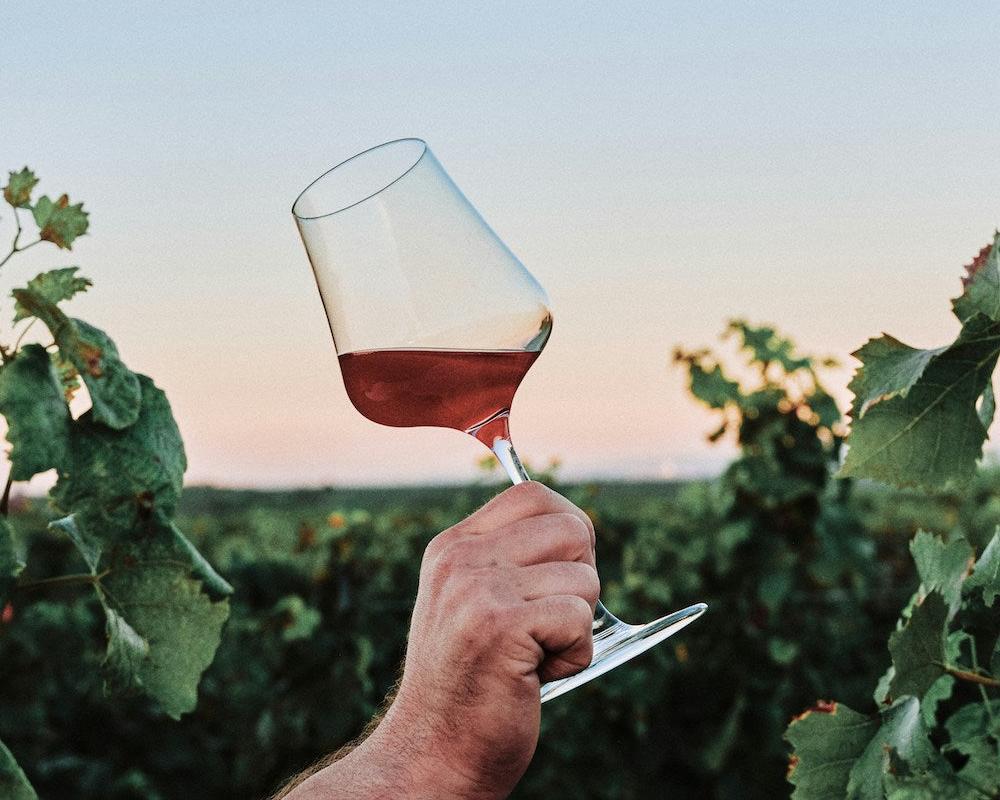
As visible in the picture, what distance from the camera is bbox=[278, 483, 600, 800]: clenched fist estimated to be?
5.14ft

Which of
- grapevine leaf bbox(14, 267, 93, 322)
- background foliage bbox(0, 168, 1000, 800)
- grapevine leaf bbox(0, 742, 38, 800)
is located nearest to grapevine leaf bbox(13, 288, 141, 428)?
grapevine leaf bbox(14, 267, 93, 322)

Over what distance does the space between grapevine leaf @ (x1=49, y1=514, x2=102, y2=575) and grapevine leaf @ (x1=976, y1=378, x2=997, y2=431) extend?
1.44 meters

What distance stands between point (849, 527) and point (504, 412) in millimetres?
4256

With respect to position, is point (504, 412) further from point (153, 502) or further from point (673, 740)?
point (673, 740)

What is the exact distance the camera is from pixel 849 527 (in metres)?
5.81

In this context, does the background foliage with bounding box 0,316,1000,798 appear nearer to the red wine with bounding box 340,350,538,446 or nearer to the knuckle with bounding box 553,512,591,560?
the red wine with bounding box 340,350,538,446

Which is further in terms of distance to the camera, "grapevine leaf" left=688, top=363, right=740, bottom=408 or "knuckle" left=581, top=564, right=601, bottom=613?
"grapevine leaf" left=688, top=363, right=740, bottom=408

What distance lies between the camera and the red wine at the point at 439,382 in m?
1.85

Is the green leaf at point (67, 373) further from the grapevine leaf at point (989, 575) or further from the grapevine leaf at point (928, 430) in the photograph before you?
the grapevine leaf at point (989, 575)

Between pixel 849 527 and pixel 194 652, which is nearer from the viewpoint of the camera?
pixel 194 652

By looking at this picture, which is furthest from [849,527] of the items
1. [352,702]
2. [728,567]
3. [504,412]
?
[504,412]

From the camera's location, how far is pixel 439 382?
1.87 m

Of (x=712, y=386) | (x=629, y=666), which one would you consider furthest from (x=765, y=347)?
(x=629, y=666)

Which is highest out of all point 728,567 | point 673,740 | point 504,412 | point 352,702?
point 504,412
